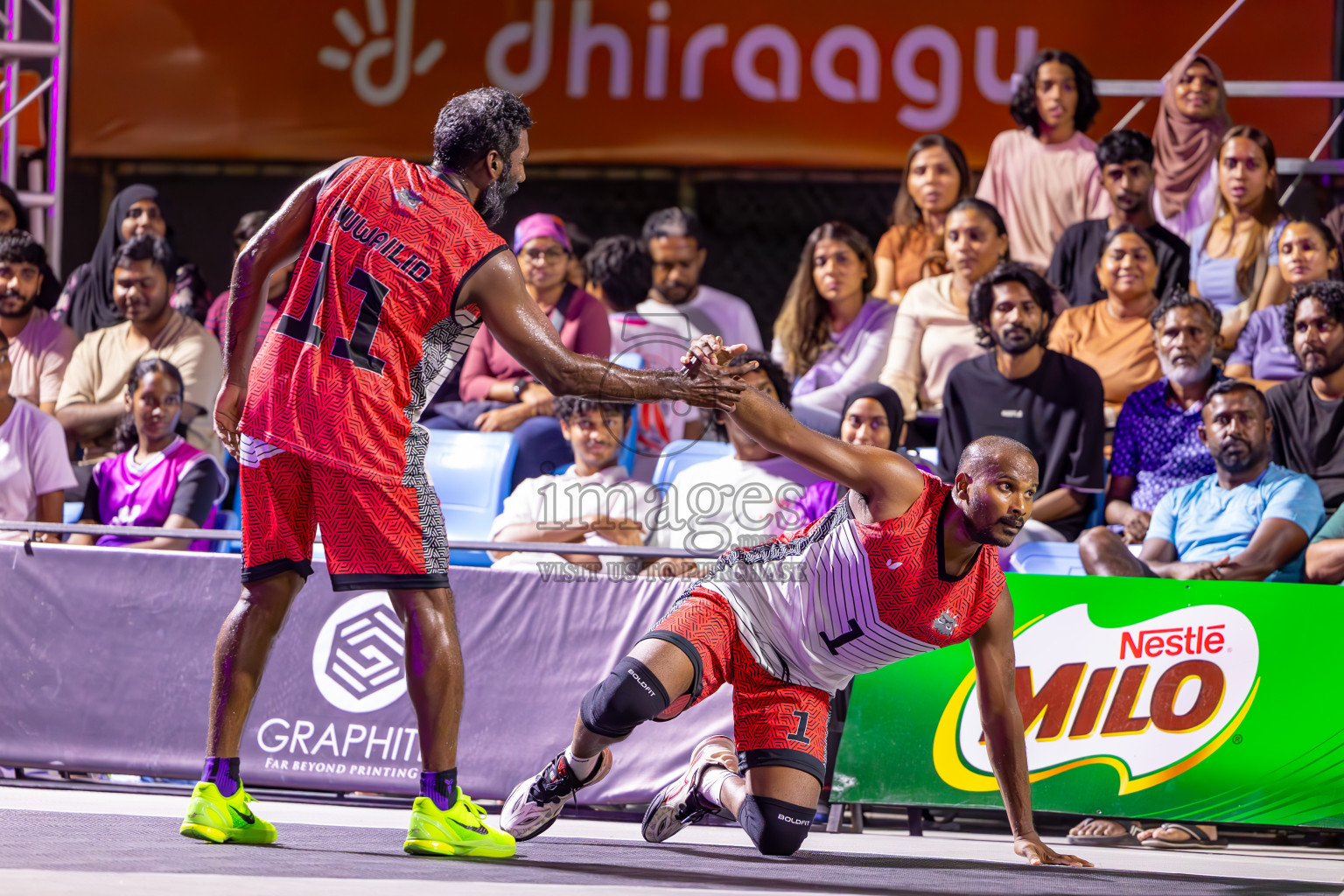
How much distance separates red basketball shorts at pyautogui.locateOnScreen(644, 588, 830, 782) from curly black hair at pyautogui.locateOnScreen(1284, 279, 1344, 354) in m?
3.67

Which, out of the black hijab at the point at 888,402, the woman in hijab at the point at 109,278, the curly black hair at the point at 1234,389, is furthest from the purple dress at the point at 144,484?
the curly black hair at the point at 1234,389

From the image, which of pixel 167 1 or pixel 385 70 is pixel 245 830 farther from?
pixel 167 1

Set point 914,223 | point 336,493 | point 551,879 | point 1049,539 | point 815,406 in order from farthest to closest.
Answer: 1. point 914,223
2. point 815,406
3. point 1049,539
4. point 336,493
5. point 551,879

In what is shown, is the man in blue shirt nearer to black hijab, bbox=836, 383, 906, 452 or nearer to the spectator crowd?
the spectator crowd

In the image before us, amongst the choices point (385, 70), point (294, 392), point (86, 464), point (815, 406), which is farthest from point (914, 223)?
point (294, 392)

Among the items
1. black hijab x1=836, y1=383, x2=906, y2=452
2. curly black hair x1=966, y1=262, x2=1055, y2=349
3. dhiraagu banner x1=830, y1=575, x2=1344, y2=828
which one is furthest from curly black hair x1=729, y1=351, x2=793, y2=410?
dhiraagu banner x1=830, y1=575, x2=1344, y2=828

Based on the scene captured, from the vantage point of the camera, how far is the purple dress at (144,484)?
6492 mm

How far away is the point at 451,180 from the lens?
358 centimetres

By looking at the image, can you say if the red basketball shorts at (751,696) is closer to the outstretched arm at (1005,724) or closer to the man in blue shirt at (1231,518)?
the outstretched arm at (1005,724)

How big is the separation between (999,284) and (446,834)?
14.3 ft

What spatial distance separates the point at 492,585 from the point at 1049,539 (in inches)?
101

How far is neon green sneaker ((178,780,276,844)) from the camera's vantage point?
342 cm

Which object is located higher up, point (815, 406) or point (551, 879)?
point (815, 406)

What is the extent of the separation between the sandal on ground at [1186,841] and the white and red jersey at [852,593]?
169cm
